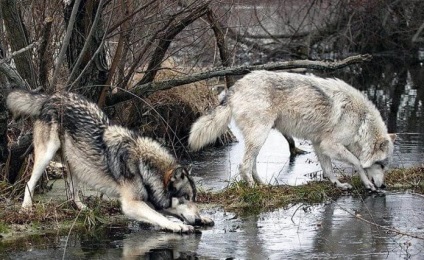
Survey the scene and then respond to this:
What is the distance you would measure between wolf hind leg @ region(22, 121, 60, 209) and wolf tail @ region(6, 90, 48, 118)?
0.49ft

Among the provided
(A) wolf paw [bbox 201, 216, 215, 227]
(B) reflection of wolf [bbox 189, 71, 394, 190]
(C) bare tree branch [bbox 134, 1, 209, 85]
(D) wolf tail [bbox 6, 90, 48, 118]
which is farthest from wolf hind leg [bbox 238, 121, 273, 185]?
(D) wolf tail [bbox 6, 90, 48, 118]

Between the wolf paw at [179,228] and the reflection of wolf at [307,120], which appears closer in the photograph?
the wolf paw at [179,228]

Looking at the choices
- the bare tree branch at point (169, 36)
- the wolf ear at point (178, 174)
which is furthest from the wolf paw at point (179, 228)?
the bare tree branch at point (169, 36)

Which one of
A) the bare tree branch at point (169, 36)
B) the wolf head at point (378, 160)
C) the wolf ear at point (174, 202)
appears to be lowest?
the wolf ear at point (174, 202)

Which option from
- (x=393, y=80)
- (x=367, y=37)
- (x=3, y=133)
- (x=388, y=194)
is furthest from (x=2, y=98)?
(x=367, y=37)

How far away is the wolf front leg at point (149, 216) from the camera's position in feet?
26.2

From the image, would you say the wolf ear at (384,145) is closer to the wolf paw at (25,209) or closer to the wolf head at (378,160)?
the wolf head at (378,160)

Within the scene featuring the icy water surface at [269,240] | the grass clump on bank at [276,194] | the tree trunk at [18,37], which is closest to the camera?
the icy water surface at [269,240]

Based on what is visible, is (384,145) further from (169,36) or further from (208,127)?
(169,36)

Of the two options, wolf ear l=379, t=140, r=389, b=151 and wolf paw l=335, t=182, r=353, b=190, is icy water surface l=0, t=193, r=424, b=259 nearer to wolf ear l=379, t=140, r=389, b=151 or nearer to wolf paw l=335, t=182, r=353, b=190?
wolf paw l=335, t=182, r=353, b=190

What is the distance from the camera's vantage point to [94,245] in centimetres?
772

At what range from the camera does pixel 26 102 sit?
28.2ft

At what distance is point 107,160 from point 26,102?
1.05 metres

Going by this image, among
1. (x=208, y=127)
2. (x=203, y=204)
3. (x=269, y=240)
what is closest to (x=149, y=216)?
(x=269, y=240)
